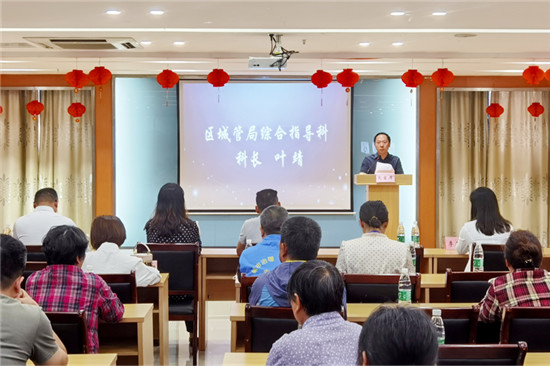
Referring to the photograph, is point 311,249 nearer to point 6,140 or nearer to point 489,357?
point 489,357

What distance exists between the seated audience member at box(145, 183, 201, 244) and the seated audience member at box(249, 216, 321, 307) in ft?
7.79

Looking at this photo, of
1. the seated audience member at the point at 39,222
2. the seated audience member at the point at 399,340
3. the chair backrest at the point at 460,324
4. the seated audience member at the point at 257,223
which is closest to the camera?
the seated audience member at the point at 399,340

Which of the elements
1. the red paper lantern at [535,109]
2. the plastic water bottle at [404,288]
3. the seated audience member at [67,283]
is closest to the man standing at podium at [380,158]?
the red paper lantern at [535,109]

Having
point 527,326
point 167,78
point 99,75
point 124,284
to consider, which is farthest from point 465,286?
point 99,75

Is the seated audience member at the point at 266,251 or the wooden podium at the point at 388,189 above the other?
the wooden podium at the point at 388,189

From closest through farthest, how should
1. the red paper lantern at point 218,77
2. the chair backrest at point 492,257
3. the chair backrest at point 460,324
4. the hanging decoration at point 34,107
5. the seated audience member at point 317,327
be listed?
1. the seated audience member at point 317,327
2. the chair backrest at point 460,324
3. the chair backrest at point 492,257
4. the red paper lantern at point 218,77
5. the hanging decoration at point 34,107

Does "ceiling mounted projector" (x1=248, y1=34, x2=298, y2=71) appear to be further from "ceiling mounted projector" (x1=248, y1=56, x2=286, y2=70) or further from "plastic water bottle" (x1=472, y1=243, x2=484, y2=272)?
"plastic water bottle" (x1=472, y1=243, x2=484, y2=272)

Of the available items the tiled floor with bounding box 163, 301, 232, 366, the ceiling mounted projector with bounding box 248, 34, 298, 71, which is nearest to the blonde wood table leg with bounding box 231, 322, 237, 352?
the tiled floor with bounding box 163, 301, 232, 366

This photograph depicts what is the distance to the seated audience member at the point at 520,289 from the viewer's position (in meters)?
3.55

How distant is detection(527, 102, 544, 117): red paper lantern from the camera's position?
30.5 ft

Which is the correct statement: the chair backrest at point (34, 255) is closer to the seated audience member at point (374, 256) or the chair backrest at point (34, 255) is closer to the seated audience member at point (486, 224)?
the seated audience member at point (374, 256)

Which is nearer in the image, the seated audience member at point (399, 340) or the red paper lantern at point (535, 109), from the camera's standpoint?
the seated audience member at point (399, 340)

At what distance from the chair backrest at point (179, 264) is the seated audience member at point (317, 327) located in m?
2.83

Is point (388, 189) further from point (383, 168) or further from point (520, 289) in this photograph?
point (520, 289)
